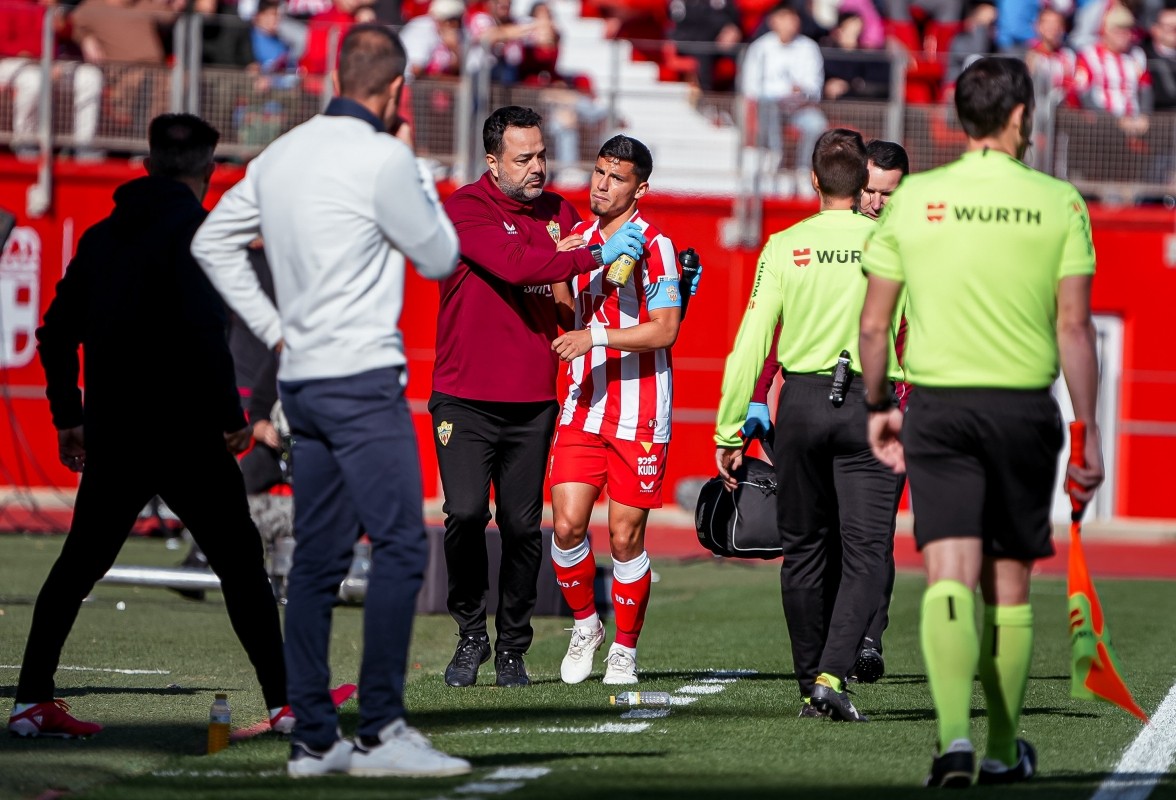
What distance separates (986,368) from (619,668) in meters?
3.01

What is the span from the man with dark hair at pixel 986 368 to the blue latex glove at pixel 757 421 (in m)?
2.10

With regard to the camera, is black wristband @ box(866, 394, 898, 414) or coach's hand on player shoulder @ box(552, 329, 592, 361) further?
coach's hand on player shoulder @ box(552, 329, 592, 361)

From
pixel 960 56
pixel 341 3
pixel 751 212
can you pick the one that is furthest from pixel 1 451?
pixel 960 56

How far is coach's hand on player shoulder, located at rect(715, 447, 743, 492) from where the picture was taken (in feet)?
23.3

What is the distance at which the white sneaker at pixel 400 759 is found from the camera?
5074 mm

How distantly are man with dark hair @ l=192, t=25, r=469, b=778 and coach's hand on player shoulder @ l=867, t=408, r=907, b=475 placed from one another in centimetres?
134

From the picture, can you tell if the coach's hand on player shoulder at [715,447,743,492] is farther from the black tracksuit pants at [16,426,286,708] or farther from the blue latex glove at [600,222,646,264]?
the black tracksuit pants at [16,426,286,708]

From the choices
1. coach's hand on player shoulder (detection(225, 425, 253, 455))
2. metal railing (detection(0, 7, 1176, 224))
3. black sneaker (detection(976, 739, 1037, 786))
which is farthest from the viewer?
metal railing (detection(0, 7, 1176, 224))

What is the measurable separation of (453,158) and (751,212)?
318 cm

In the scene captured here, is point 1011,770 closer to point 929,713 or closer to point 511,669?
point 929,713

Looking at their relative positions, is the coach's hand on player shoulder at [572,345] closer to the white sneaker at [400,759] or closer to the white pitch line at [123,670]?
the white pitch line at [123,670]

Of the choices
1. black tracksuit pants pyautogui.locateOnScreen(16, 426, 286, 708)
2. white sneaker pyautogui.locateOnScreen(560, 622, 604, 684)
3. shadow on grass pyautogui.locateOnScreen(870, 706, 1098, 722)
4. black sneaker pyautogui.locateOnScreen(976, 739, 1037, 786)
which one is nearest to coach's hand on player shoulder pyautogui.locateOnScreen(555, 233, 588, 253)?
white sneaker pyautogui.locateOnScreen(560, 622, 604, 684)

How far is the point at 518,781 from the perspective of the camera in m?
5.14

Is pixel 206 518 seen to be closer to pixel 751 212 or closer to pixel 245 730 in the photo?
pixel 245 730
